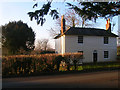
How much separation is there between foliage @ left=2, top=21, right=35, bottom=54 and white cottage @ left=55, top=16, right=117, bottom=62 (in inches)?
382

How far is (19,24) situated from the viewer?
89.7 feet

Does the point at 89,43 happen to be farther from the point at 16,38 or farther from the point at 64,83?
the point at 16,38

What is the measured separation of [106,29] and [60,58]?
18.3 m

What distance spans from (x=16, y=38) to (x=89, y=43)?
16788 mm

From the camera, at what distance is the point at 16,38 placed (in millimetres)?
23516

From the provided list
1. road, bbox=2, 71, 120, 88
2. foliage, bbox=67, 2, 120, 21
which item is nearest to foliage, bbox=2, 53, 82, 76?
road, bbox=2, 71, 120, 88

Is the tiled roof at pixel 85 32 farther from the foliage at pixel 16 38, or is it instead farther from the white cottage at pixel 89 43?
the foliage at pixel 16 38

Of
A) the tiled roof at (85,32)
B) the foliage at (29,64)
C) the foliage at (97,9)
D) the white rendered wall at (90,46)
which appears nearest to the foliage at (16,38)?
the white rendered wall at (90,46)

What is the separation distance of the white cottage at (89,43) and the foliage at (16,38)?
9691 millimetres

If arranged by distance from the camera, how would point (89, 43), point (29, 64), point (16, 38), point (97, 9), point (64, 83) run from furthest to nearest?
point (16, 38)
point (89, 43)
point (29, 64)
point (64, 83)
point (97, 9)

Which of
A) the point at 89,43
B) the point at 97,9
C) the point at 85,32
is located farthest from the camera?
the point at 85,32

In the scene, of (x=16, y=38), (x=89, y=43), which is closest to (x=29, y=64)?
(x=89, y=43)

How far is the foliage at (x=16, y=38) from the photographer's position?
23.1m

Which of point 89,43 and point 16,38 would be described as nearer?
point 89,43
